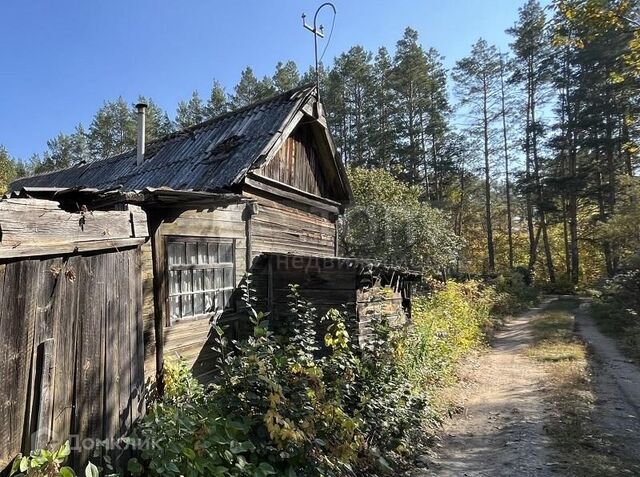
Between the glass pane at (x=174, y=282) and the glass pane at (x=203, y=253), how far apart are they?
57 centimetres

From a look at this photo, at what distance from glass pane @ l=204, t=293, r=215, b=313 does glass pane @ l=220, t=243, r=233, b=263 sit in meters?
0.67

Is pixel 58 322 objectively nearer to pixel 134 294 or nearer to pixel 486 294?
pixel 134 294

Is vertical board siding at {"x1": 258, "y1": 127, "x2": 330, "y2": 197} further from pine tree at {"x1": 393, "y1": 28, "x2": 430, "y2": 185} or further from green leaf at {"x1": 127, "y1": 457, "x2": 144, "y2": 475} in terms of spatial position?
pine tree at {"x1": 393, "y1": 28, "x2": 430, "y2": 185}

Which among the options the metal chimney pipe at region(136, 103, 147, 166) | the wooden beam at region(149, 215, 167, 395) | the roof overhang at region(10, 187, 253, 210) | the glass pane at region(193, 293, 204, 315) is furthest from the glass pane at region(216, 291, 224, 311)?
the metal chimney pipe at region(136, 103, 147, 166)

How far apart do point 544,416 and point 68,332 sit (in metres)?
7.00

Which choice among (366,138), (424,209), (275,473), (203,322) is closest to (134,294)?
(275,473)

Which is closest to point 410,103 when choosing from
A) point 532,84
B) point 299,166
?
point 532,84

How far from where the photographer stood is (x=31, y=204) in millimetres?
2545

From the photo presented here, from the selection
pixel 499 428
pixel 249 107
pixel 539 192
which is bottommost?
pixel 499 428

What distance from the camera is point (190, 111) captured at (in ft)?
124

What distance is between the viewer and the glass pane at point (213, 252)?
6.86 metres

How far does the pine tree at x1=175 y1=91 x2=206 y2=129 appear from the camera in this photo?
37.2 meters

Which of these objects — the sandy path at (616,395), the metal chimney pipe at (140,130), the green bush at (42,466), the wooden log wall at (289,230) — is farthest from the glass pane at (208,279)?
the sandy path at (616,395)

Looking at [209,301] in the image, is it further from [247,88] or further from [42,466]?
[247,88]
